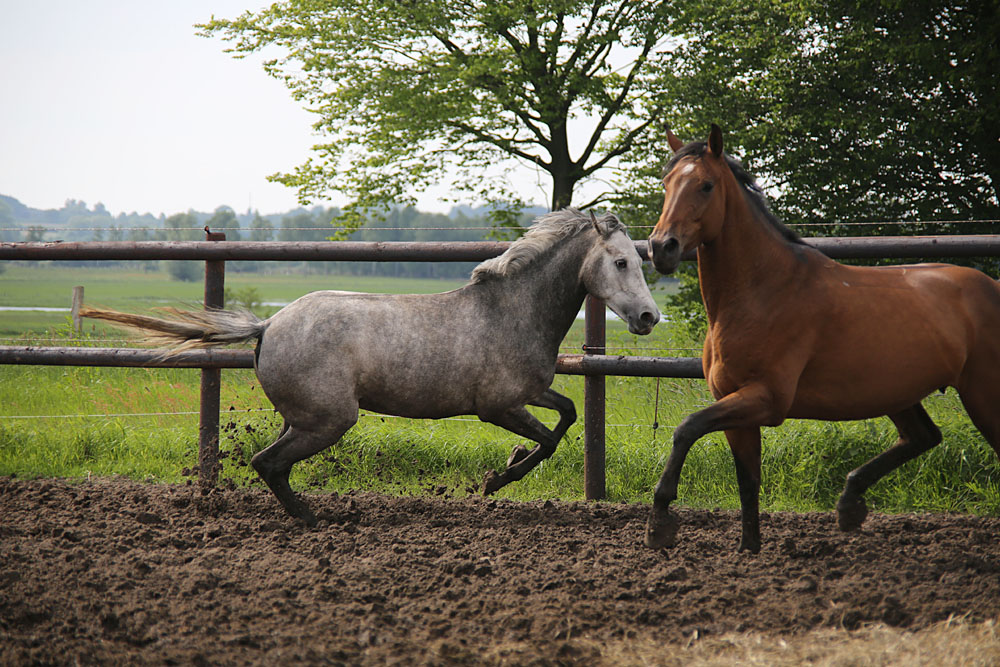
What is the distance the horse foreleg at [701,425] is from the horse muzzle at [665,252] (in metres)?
0.62

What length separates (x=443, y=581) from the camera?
342 cm

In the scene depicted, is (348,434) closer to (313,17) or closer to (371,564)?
(371,564)

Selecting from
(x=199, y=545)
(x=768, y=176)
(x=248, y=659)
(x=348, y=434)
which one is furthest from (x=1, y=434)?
(x=768, y=176)

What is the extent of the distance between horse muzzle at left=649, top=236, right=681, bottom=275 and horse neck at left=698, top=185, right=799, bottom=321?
0.37 metres

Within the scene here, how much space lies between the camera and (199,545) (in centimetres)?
400

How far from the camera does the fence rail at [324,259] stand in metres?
4.94

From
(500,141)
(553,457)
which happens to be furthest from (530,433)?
(500,141)

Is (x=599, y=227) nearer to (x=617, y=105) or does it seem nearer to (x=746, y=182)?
(x=746, y=182)

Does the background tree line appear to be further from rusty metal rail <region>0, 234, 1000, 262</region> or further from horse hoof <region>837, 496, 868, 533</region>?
horse hoof <region>837, 496, 868, 533</region>

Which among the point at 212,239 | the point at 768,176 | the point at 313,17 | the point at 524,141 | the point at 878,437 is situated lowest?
the point at 878,437

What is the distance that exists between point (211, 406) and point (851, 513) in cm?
390

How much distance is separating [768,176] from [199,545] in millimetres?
14367

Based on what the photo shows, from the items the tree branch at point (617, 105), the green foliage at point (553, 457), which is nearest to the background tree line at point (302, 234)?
the tree branch at point (617, 105)

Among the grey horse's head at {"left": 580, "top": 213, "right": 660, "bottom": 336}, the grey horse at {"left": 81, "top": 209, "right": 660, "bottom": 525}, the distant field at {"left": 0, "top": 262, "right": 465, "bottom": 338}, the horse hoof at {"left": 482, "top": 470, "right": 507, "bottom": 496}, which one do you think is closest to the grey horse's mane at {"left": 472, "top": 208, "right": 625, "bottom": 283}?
the grey horse at {"left": 81, "top": 209, "right": 660, "bottom": 525}
